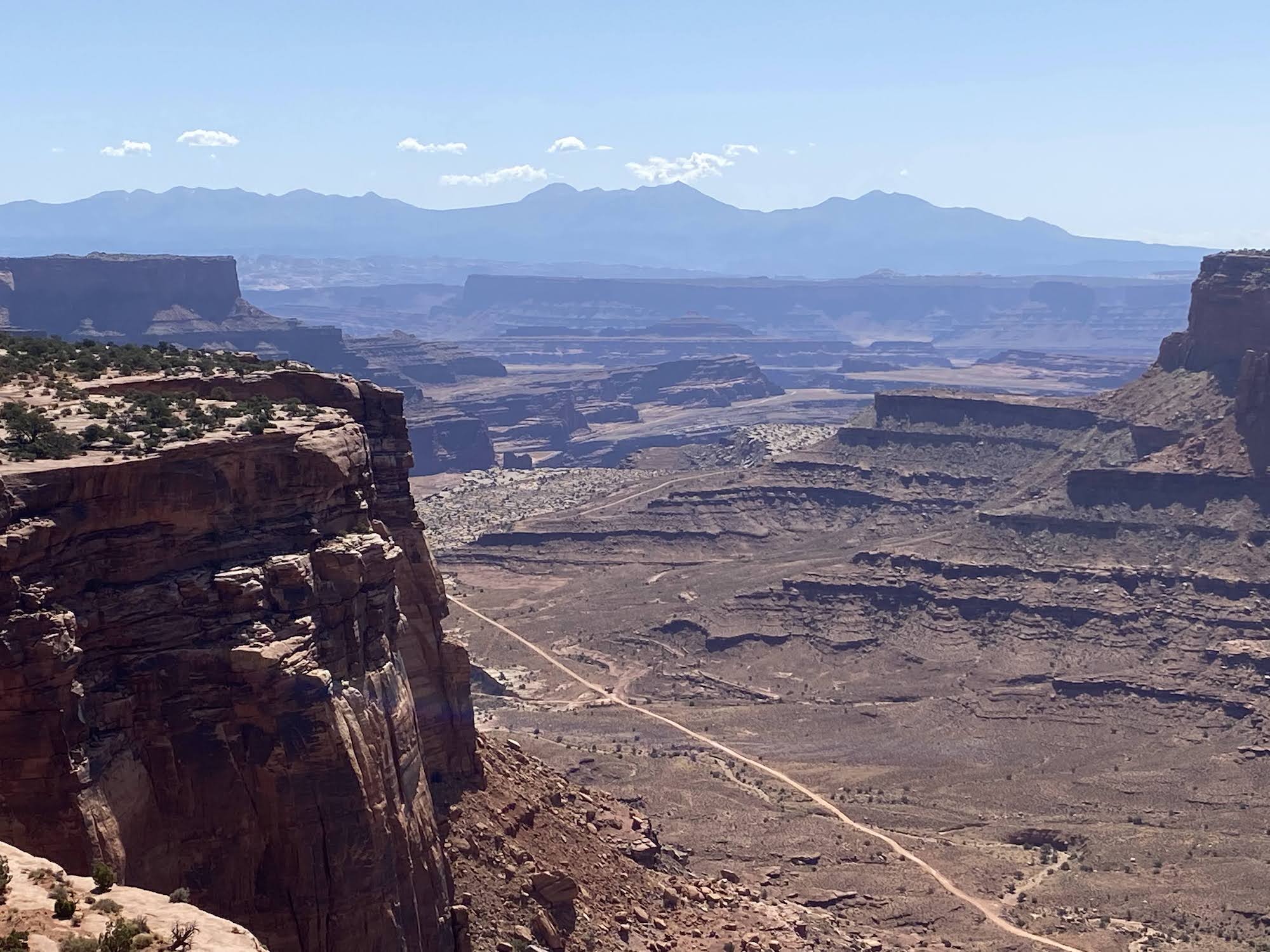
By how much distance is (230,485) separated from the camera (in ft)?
112

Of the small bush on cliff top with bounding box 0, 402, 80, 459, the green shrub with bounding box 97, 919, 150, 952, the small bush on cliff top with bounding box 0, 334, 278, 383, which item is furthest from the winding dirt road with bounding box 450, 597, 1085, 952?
the green shrub with bounding box 97, 919, 150, 952

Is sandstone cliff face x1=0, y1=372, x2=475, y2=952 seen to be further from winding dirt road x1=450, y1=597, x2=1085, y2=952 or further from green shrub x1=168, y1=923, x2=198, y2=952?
winding dirt road x1=450, y1=597, x2=1085, y2=952

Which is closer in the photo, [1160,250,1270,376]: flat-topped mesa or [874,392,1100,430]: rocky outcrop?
[1160,250,1270,376]: flat-topped mesa

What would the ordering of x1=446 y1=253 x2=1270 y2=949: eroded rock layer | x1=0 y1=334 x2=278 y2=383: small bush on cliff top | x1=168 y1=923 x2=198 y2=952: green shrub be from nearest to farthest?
x1=168 y1=923 x2=198 y2=952: green shrub → x1=0 y1=334 x2=278 y2=383: small bush on cliff top → x1=446 y1=253 x2=1270 y2=949: eroded rock layer

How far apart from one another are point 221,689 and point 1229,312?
11658 cm

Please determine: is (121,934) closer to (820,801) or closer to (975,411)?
(820,801)

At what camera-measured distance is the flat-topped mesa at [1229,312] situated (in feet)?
433

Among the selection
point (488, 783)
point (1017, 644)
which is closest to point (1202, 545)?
point (1017, 644)

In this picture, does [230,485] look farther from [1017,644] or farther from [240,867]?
[1017,644]

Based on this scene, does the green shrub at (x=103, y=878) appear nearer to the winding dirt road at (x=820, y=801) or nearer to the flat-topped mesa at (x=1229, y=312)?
the winding dirt road at (x=820, y=801)

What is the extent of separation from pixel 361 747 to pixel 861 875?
4151 cm

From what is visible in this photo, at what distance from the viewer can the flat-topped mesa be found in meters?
132

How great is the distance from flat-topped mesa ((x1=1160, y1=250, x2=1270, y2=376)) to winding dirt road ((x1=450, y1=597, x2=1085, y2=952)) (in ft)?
187

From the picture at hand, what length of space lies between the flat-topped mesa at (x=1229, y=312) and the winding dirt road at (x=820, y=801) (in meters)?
56.9
